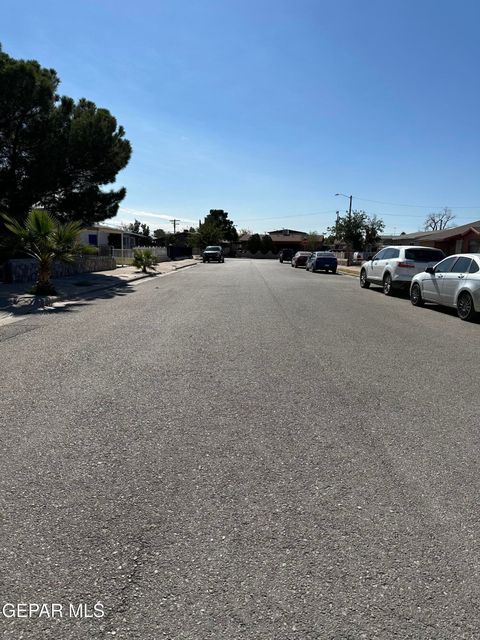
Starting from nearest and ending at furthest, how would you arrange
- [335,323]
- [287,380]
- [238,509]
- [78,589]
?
1. [78,589]
2. [238,509]
3. [287,380]
4. [335,323]

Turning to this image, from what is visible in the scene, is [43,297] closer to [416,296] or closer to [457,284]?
[416,296]

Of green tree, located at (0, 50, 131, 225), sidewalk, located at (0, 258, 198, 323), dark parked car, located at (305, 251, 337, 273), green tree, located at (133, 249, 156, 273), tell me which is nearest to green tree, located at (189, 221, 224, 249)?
dark parked car, located at (305, 251, 337, 273)

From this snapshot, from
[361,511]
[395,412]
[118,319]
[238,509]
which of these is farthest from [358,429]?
[118,319]

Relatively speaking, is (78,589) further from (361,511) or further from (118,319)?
(118,319)

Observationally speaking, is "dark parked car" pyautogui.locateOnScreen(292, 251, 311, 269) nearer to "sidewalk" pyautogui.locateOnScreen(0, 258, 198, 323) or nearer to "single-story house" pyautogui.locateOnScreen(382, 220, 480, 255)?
"single-story house" pyautogui.locateOnScreen(382, 220, 480, 255)

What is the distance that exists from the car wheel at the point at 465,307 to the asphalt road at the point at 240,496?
5.12m

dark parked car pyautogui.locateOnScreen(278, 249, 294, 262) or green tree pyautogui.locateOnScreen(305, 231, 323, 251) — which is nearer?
dark parked car pyautogui.locateOnScreen(278, 249, 294, 262)

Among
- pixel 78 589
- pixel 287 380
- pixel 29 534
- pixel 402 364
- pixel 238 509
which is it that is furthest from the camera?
pixel 402 364

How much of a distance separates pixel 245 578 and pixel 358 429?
2.34 meters

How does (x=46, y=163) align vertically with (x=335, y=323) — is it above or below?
above

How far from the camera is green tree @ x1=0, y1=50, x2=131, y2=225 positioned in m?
19.5

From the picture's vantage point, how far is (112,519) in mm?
3023

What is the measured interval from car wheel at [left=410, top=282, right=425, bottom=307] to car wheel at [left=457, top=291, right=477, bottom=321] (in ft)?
8.46

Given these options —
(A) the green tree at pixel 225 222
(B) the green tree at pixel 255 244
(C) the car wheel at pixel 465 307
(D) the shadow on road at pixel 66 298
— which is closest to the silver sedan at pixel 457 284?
(C) the car wheel at pixel 465 307
